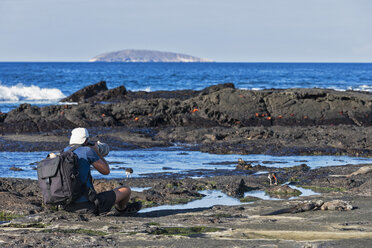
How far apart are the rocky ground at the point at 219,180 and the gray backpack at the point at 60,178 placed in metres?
0.32

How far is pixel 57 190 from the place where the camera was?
7148 millimetres

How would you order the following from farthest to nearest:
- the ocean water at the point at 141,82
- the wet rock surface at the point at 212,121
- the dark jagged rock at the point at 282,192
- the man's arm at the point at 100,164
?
1. the ocean water at the point at 141,82
2. the wet rock surface at the point at 212,121
3. the dark jagged rock at the point at 282,192
4. the man's arm at the point at 100,164

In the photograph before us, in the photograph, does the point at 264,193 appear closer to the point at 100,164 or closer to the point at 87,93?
the point at 100,164

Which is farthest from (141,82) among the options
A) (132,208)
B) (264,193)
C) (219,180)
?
(132,208)

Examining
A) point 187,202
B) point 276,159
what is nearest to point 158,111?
point 276,159

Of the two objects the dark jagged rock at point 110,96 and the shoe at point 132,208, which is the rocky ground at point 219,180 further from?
the dark jagged rock at point 110,96

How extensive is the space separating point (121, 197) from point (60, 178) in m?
1.14

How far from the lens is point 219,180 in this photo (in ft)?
37.6

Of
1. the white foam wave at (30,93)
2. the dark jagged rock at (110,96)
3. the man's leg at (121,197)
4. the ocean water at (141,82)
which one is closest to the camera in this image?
the man's leg at (121,197)

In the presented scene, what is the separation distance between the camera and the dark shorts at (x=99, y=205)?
7512 millimetres

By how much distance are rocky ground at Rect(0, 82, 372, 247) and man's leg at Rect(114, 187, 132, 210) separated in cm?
26

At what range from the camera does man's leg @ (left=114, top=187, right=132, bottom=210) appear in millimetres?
7898

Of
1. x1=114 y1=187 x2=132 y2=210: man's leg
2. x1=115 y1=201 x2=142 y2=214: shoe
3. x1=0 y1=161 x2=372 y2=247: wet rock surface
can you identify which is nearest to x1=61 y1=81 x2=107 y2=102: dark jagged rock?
x1=0 y1=161 x2=372 y2=247: wet rock surface

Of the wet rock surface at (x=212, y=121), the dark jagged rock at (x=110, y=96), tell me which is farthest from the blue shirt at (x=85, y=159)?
the dark jagged rock at (x=110, y=96)
